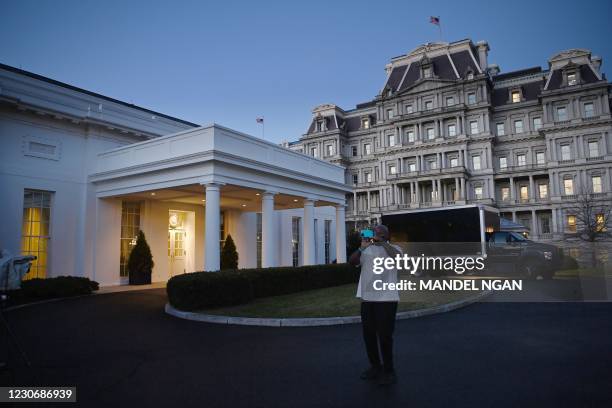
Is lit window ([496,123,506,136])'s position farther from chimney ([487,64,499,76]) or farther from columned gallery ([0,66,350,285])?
columned gallery ([0,66,350,285])

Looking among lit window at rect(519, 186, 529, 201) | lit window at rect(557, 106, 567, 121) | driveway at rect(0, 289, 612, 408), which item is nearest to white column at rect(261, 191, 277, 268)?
driveway at rect(0, 289, 612, 408)

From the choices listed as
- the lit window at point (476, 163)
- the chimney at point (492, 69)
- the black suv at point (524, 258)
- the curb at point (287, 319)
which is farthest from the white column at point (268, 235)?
the chimney at point (492, 69)

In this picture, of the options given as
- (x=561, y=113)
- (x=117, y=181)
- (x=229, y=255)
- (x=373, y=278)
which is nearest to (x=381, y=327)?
(x=373, y=278)

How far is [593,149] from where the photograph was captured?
Result: 4994cm

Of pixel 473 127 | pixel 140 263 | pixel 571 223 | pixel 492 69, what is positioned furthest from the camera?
pixel 492 69

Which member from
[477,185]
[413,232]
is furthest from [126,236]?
[477,185]

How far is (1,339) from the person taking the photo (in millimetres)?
7527

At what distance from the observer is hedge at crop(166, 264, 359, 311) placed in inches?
424

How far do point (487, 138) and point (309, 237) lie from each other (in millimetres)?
43726

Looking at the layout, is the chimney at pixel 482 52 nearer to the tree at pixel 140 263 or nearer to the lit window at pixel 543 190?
the lit window at pixel 543 190

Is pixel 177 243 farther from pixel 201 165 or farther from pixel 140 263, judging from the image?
pixel 201 165

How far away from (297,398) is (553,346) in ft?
15.5

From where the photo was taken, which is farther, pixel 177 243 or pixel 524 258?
pixel 177 243

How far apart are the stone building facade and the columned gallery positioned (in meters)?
38.4
